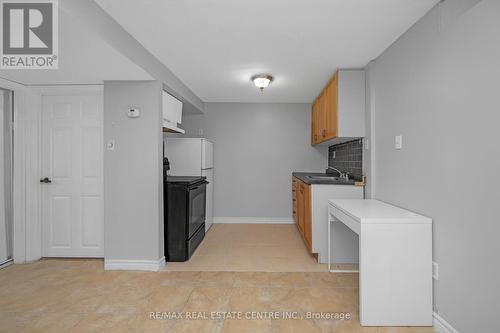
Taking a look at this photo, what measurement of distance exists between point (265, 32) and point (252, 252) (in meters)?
2.63

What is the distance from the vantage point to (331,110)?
3.51m

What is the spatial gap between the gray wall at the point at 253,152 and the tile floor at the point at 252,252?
1.76 feet

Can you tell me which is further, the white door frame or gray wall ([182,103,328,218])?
gray wall ([182,103,328,218])

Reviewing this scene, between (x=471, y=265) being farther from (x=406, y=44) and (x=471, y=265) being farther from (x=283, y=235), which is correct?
(x=283, y=235)

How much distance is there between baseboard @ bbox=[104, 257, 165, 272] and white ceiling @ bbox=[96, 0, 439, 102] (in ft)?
7.41

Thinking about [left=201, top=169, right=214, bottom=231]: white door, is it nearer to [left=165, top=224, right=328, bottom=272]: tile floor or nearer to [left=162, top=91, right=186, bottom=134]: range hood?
[left=165, top=224, right=328, bottom=272]: tile floor

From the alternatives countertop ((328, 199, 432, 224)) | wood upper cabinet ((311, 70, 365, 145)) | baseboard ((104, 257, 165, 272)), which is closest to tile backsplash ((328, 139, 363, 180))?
wood upper cabinet ((311, 70, 365, 145))

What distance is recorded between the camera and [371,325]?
1.89m

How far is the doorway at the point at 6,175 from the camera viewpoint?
3.01 metres

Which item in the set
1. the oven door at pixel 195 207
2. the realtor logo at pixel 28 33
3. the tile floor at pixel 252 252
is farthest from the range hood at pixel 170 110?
the tile floor at pixel 252 252

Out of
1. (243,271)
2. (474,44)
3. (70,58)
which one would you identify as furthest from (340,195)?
(70,58)

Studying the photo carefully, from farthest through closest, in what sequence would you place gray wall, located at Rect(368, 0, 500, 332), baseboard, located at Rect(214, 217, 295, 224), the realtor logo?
baseboard, located at Rect(214, 217, 295, 224) → the realtor logo → gray wall, located at Rect(368, 0, 500, 332)

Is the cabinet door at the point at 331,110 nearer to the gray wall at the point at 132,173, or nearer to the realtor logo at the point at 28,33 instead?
the gray wall at the point at 132,173

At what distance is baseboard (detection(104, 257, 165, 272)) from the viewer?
2902 mm
